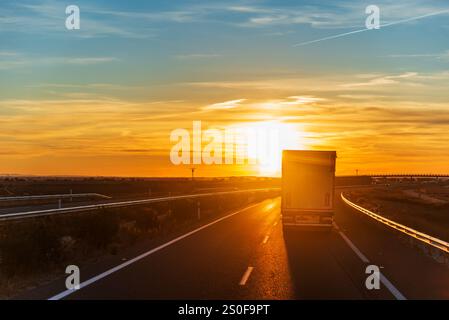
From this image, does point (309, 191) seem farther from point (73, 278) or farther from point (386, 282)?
point (73, 278)

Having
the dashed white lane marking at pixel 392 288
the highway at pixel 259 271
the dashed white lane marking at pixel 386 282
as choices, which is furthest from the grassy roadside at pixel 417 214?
the dashed white lane marking at pixel 392 288

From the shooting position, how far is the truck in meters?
26.9

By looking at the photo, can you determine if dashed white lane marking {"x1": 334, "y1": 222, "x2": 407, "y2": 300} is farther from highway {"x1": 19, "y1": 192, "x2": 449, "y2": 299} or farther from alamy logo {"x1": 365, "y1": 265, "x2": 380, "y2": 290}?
alamy logo {"x1": 365, "y1": 265, "x2": 380, "y2": 290}

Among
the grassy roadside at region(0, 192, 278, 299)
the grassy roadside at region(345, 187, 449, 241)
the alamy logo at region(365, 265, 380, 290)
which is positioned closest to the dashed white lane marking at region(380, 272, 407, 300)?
the alamy logo at region(365, 265, 380, 290)

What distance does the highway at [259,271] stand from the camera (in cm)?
1228

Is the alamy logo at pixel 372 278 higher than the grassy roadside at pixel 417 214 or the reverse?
higher

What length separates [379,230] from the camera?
3023cm

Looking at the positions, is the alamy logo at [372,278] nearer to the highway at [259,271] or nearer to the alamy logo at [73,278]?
the highway at [259,271]

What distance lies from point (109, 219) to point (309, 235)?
359 inches

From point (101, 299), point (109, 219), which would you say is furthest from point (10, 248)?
point (109, 219)

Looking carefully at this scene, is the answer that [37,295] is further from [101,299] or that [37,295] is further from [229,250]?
[229,250]

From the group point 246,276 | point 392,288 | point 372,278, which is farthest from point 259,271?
point 392,288

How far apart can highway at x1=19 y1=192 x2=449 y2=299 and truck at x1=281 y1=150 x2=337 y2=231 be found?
1999 millimetres

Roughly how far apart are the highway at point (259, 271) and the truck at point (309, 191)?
200cm
